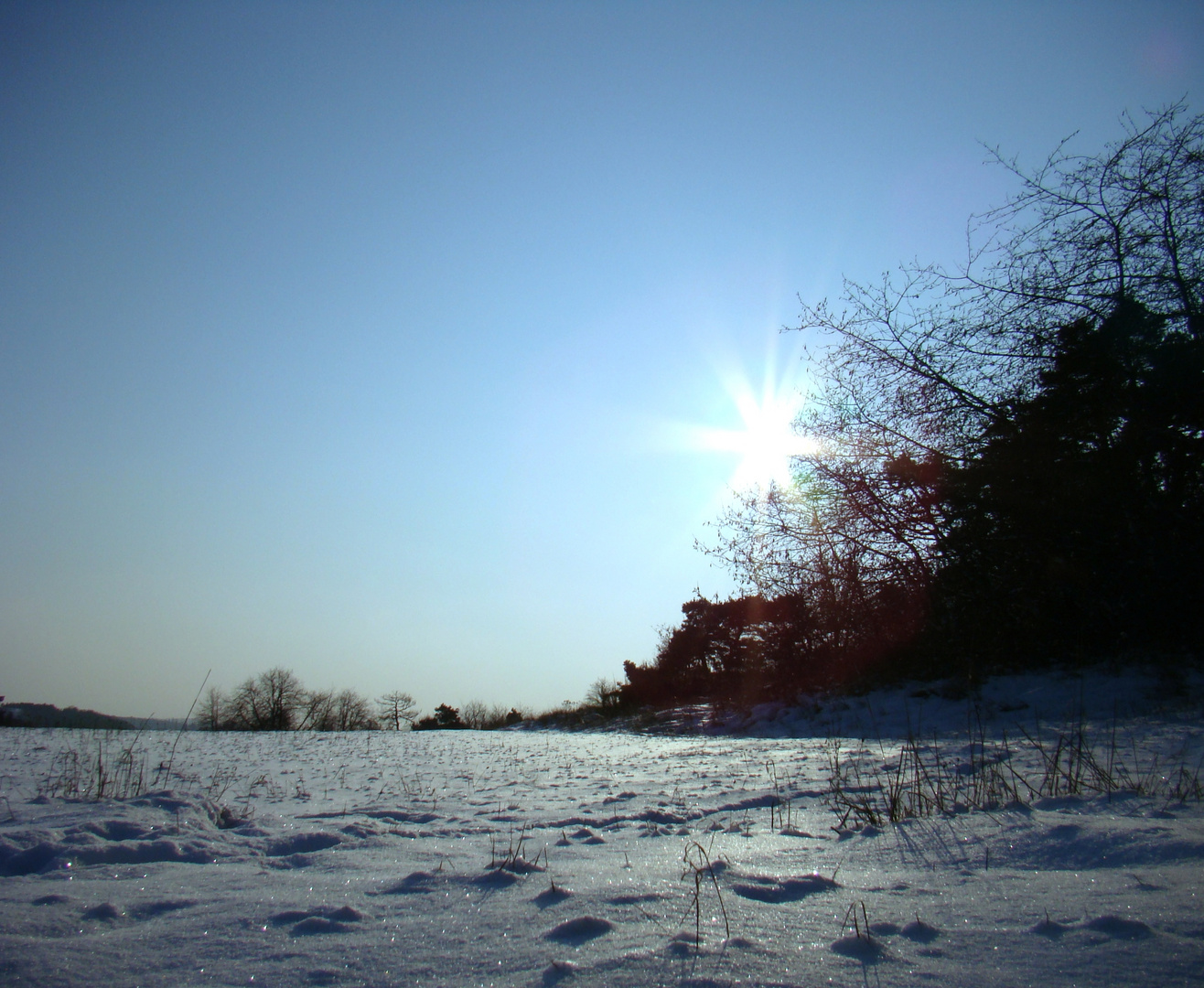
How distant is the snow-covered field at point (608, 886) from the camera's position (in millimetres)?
1385

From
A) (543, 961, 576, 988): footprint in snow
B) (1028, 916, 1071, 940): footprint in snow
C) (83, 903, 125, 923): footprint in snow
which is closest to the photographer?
(543, 961, 576, 988): footprint in snow

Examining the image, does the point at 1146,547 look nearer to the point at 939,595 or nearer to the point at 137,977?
the point at 939,595

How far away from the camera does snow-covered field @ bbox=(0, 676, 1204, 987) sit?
1.38 m

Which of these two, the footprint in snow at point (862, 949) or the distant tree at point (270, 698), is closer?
the footprint in snow at point (862, 949)

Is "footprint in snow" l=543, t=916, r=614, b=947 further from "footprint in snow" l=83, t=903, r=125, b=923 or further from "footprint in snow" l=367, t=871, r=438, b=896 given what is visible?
"footprint in snow" l=83, t=903, r=125, b=923

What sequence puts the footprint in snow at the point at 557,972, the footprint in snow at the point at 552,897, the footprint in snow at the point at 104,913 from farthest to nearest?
the footprint in snow at the point at 552,897
the footprint in snow at the point at 104,913
the footprint in snow at the point at 557,972

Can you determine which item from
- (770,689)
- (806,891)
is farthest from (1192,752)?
(770,689)

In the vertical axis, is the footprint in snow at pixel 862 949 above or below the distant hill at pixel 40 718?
above

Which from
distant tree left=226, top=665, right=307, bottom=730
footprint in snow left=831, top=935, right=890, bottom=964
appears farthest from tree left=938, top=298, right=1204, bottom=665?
distant tree left=226, top=665, right=307, bottom=730

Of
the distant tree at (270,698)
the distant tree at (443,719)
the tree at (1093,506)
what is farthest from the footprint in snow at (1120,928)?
the distant tree at (270,698)

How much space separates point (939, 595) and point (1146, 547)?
8.99 ft

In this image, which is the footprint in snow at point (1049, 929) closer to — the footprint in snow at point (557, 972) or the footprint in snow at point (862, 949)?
the footprint in snow at point (862, 949)

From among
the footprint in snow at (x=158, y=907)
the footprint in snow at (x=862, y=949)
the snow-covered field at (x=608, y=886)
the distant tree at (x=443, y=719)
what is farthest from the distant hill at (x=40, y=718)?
the footprint in snow at (x=862, y=949)

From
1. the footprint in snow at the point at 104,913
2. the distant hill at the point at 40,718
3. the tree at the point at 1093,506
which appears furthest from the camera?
the distant hill at the point at 40,718
